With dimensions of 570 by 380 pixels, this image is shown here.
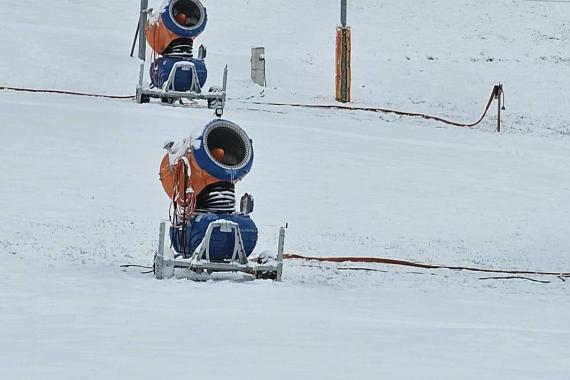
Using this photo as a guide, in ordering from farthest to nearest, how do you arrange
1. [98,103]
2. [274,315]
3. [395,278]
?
[98,103] → [395,278] → [274,315]

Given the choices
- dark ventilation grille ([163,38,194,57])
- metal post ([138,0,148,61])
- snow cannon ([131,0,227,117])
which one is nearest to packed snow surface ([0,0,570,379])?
metal post ([138,0,148,61])

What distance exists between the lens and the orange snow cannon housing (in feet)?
34.4

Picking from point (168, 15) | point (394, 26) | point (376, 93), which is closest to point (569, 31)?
point (394, 26)

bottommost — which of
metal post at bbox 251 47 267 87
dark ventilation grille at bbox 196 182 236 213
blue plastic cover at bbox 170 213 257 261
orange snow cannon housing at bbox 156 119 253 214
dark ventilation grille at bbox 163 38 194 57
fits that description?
blue plastic cover at bbox 170 213 257 261

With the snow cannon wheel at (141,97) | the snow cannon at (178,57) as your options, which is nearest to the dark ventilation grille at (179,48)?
the snow cannon at (178,57)

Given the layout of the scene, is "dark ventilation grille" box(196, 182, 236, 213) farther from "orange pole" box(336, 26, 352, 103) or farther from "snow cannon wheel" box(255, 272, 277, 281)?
"orange pole" box(336, 26, 352, 103)

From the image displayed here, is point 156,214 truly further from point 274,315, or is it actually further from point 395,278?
point 274,315

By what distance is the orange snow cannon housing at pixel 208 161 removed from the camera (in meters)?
10.5

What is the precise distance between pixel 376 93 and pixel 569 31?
12.4 metres

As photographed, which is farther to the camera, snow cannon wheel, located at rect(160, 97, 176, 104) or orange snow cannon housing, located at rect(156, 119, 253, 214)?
snow cannon wheel, located at rect(160, 97, 176, 104)

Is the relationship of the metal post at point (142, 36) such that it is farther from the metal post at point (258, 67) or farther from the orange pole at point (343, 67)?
the orange pole at point (343, 67)

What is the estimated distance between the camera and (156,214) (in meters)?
13.4

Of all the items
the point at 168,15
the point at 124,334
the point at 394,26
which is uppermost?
the point at 394,26

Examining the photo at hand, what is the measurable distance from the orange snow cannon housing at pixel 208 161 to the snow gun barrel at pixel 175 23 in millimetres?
10039
